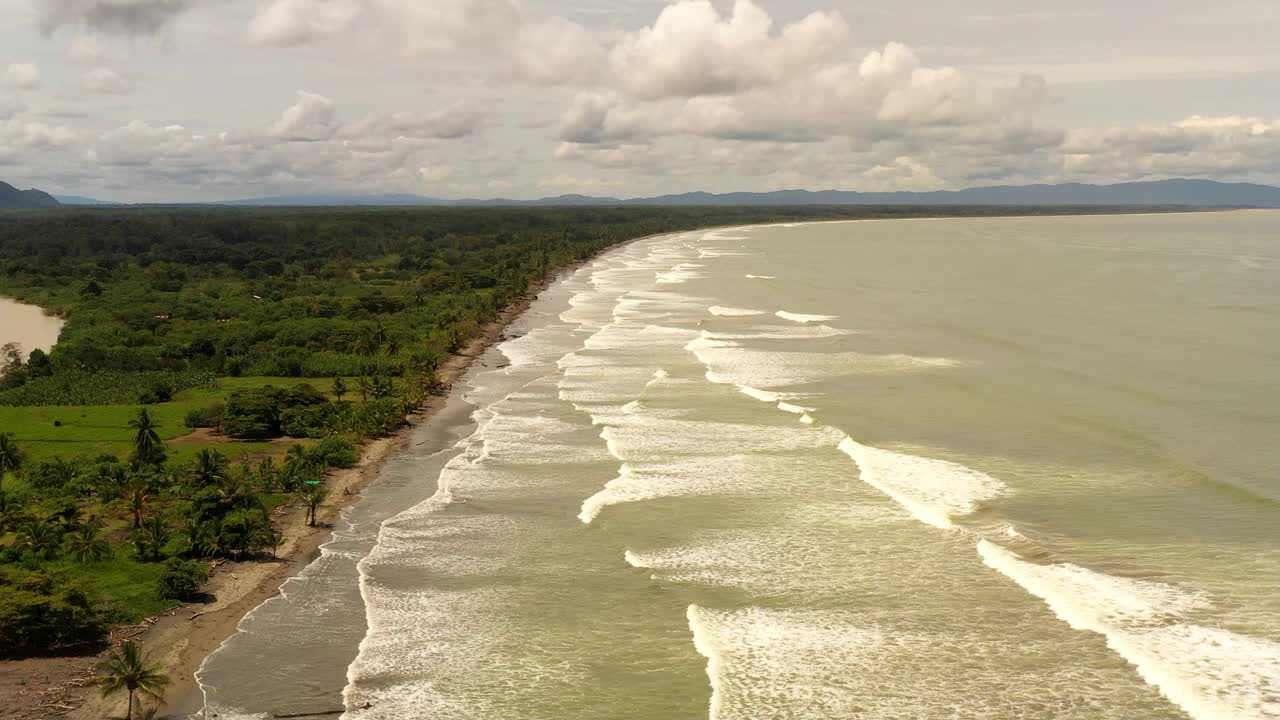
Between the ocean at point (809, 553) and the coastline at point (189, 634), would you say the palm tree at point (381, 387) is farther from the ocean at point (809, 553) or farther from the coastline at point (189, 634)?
the coastline at point (189, 634)

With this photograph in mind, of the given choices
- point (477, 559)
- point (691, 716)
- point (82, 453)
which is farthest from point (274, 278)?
point (691, 716)

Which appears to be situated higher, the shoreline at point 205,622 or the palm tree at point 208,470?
the palm tree at point 208,470

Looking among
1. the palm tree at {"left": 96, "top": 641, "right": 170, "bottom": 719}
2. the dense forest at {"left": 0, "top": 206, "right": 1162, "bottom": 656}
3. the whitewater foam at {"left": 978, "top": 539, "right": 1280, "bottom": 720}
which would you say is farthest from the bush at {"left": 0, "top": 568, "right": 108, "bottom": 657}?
the whitewater foam at {"left": 978, "top": 539, "right": 1280, "bottom": 720}

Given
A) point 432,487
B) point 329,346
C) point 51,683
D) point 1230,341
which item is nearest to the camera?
point 51,683

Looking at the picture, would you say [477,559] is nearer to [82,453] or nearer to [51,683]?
[51,683]

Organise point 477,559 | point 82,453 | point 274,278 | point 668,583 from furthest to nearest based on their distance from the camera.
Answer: point 274,278 → point 82,453 → point 477,559 → point 668,583

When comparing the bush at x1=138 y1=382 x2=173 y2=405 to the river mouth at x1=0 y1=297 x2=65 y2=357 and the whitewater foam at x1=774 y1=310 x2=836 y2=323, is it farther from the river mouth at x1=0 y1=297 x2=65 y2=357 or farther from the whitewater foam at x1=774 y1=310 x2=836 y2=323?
the whitewater foam at x1=774 y1=310 x2=836 y2=323

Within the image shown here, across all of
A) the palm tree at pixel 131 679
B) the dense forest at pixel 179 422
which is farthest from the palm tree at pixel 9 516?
the palm tree at pixel 131 679
